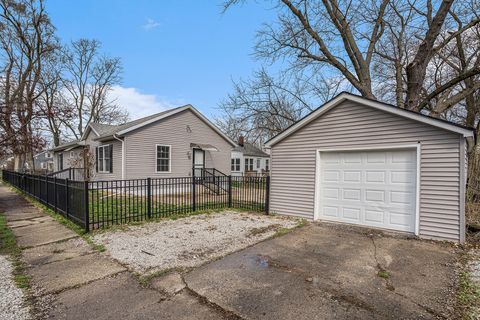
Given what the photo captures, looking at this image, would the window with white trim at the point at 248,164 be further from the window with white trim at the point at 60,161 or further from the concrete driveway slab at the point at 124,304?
the concrete driveway slab at the point at 124,304

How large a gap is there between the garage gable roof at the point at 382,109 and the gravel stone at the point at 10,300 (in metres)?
7.14

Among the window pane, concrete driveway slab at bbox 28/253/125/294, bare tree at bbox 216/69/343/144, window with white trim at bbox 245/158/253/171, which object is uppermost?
bare tree at bbox 216/69/343/144

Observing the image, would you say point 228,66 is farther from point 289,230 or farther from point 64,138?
point 64,138

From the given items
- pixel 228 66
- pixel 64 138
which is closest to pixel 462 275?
pixel 228 66

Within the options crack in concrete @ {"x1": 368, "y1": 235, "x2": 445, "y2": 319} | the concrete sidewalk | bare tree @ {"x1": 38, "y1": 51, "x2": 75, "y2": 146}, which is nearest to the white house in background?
bare tree @ {"x1": 38, "y1": 51, "x2": 75, "y2": 146}

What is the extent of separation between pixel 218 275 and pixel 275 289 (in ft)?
3.10

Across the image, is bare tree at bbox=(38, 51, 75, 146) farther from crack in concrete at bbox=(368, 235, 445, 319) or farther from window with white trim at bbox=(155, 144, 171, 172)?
crack in concrete at bbox=(368, 235, 445, 319)

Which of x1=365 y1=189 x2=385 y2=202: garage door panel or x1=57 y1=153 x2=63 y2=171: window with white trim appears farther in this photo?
x1=57 y1=153 x2=63 y2=171: window with white trim

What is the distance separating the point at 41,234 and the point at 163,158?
8.35 meters

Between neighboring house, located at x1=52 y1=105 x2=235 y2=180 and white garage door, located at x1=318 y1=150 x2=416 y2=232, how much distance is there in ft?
30.6

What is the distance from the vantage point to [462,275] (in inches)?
163

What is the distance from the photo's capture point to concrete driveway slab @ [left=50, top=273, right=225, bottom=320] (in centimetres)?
298

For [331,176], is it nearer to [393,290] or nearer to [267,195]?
[267,195]

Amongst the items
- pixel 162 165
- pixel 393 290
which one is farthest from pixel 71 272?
pixel 162 165
